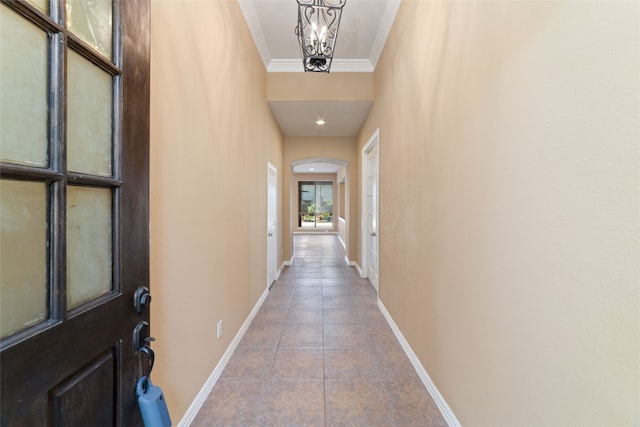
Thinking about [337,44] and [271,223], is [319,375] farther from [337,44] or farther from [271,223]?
[337,44]

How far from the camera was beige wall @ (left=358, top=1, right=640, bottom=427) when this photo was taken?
740 mm

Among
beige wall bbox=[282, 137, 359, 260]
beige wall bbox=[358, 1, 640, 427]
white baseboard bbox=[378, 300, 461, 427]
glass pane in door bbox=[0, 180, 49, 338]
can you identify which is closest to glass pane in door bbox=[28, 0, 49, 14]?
glass pane in door bbox=[0, 180, 49, 338]

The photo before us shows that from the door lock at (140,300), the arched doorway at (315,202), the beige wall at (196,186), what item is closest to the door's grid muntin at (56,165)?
the door lock at (140,300)

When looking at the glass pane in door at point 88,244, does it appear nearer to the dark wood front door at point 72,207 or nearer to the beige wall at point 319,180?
the dark wood front door at point 72,207

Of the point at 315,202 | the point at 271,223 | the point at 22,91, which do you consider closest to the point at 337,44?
the point at 271,223

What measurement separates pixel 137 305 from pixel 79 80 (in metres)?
0.70

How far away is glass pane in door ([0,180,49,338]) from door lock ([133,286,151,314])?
29 cm

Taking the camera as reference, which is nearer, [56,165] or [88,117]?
[56,165]

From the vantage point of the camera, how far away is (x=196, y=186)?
1.77 m

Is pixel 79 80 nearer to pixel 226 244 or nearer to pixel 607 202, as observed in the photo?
pixel 607 202

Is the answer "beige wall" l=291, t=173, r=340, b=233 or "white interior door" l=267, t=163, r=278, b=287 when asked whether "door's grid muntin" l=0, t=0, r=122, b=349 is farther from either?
"beige wall" l=291, t=173, r=340, b=233

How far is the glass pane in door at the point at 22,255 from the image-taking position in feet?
1.91

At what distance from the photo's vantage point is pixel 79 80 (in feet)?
2.44

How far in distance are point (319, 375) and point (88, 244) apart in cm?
194
